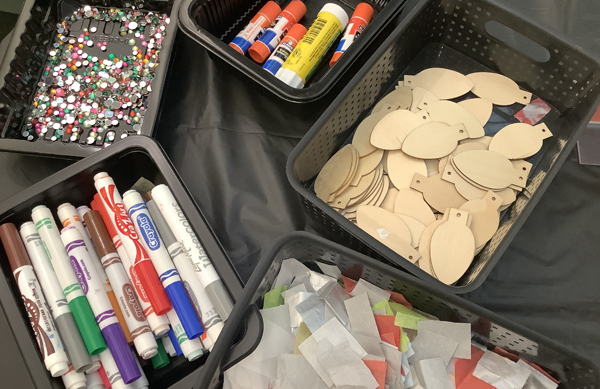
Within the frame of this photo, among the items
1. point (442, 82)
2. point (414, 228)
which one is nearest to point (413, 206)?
point (414, 228)

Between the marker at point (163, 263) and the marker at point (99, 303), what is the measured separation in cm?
7

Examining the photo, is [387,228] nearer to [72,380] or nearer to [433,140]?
[433,140]

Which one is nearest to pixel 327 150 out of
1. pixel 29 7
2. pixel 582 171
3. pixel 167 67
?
pixel 167 67

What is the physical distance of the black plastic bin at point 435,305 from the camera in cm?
45

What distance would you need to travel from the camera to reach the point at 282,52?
2.38ft

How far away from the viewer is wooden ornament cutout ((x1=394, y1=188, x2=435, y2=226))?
64cm

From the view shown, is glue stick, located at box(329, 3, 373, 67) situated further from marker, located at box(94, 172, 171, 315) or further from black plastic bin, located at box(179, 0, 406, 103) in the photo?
marker, located at box(94, 172, 171, 315)

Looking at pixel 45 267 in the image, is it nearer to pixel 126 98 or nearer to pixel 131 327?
pixel 131 327

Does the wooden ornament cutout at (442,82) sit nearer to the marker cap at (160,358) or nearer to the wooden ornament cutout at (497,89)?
the wooden ornament cutout at (497,89)

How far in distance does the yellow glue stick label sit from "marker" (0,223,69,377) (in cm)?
46

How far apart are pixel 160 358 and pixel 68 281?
15 centimetres

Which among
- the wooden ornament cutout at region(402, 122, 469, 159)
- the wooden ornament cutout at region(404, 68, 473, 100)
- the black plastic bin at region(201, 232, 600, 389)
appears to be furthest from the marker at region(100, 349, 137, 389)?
the wooden ornament cutout at region(404, 68, 473, 100)

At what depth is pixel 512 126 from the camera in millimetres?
701

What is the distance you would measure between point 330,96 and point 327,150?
0.11 m
